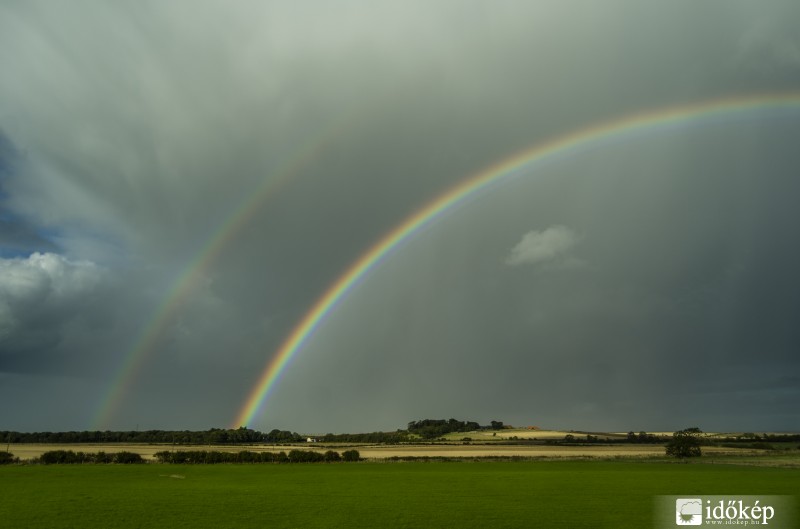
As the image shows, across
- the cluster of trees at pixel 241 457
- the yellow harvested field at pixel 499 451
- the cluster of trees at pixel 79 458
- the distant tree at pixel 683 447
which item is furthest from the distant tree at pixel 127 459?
the distant tree at pixel 683 447

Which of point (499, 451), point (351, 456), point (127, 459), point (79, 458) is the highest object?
point (127, 459)

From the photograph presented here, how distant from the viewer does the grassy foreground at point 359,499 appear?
35.7 metres

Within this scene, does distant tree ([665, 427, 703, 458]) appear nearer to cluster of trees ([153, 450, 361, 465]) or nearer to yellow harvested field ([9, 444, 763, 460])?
yellow harvested field ([9, 444, 763, 460])

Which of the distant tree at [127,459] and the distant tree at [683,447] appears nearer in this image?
the distant tree at [127,459]

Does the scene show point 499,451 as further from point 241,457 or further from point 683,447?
point 241,457

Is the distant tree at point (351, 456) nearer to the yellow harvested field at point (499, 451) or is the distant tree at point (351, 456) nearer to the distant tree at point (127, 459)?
the yellow harvested field at point (499, 451)

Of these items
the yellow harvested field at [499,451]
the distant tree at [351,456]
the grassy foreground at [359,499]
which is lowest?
the yellow harvested field at [499,451]

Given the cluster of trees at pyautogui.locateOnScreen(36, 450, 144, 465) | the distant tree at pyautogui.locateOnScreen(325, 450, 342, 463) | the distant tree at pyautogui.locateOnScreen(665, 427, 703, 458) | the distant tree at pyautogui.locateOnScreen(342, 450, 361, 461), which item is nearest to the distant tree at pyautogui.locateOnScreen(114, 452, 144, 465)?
the cluster of trees at pyautogui.locateOnScreen(36, 450, 144, 465)

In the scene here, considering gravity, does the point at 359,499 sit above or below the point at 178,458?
above

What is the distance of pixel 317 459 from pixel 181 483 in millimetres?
55379

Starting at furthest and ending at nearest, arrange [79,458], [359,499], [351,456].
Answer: [351,456] → [79,458] → [359,499]

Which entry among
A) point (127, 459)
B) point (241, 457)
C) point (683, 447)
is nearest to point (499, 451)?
point (683, 447)

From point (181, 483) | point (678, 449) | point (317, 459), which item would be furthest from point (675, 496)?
point (678, 449)

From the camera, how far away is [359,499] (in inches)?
1839
